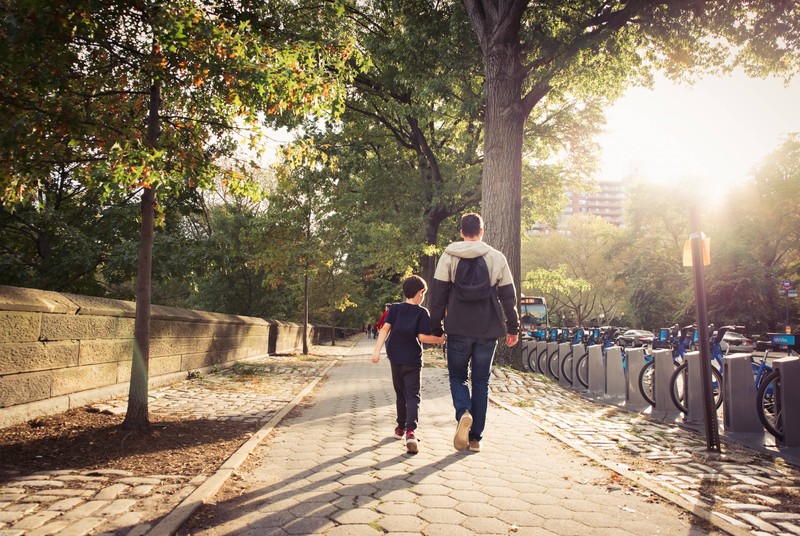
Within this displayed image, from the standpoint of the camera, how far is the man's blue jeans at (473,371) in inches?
196

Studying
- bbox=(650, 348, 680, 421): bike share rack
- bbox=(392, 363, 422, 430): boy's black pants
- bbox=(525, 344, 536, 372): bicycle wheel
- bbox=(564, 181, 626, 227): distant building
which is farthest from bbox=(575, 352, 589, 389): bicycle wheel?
bbox=(564, 181, 626, 227): distant building

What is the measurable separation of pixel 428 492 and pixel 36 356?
4.62 metres

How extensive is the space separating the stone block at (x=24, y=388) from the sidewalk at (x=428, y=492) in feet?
8.51

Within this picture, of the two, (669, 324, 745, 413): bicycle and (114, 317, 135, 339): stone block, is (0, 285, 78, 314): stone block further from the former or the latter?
(669, 324, 745, 413): bicycle

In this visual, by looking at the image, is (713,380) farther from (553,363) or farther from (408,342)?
(553,363)

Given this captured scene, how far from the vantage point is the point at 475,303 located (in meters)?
4.99

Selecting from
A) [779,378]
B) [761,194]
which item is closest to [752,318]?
[761,194]

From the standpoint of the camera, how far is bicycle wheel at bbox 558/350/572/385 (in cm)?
1238

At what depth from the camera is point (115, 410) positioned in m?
6.67

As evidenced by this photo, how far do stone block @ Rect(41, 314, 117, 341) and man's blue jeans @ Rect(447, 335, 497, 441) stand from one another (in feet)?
14.7

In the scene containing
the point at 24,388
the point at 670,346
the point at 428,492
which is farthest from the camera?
the point at 670,346

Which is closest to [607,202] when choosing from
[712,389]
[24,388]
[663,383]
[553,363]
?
[553,363]

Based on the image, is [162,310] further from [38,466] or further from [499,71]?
[499,71]

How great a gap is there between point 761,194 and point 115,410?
4472 cm
